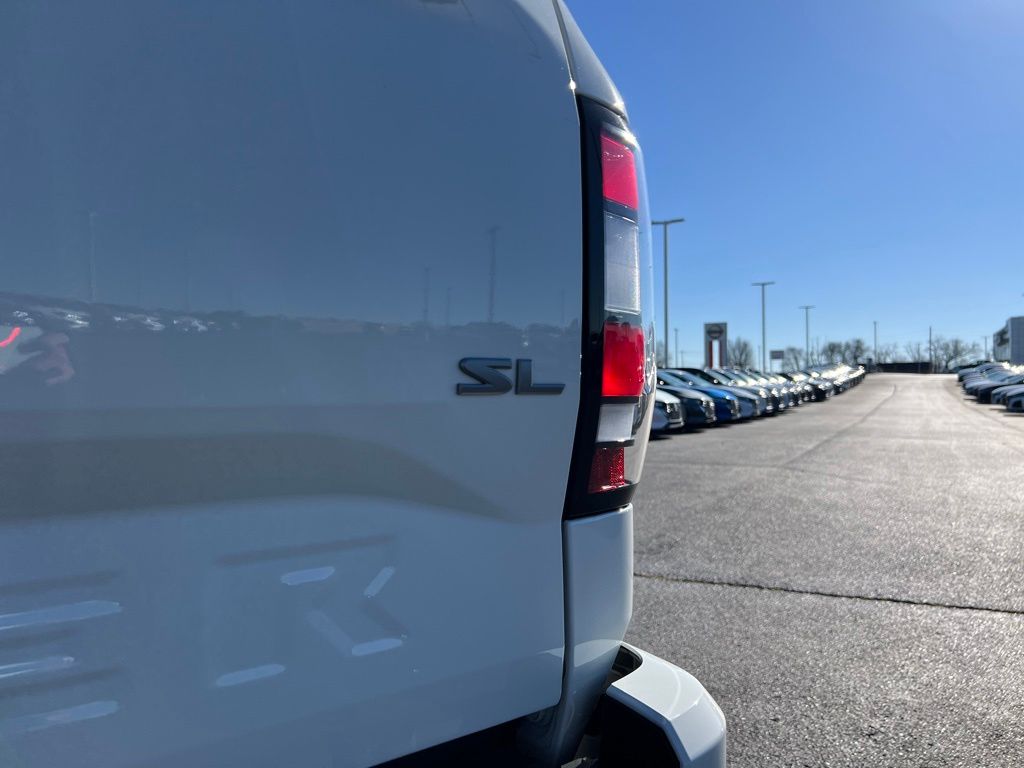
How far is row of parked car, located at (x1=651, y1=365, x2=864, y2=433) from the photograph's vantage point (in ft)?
53.1

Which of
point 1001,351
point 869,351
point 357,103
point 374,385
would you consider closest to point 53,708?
point 374,385

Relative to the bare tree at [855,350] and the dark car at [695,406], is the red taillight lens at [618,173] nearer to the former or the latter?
the dark car at [695,406]

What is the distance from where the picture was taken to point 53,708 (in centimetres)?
89

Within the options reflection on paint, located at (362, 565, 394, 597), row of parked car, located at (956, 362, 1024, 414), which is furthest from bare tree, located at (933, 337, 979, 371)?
reflection on paint, located at (362, 565, 394, 597)

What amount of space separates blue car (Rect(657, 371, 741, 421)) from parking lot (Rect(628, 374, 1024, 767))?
32.3 ft

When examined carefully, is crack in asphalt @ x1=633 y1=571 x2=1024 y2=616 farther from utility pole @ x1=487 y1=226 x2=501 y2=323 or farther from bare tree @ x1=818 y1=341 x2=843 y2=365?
bare tree @ x1=818 y1=341 x2=843 y2=365

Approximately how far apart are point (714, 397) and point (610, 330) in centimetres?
1859

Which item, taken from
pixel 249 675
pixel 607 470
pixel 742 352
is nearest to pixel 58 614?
pixel 249 675

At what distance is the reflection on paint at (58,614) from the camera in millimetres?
865

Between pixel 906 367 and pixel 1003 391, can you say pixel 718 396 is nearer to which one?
pixel 1003 391

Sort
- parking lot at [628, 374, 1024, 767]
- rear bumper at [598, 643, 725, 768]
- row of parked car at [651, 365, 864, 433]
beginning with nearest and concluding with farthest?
rear bumper at [598, 643, 725, 768], parking lot at [628, 374, 1024, 767], row of parked car at [651, 365, 864, 433]

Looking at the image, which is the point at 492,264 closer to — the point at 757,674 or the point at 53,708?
the point at 53,708

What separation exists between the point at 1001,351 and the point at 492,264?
108766 millimetres

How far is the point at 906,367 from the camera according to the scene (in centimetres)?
10875
